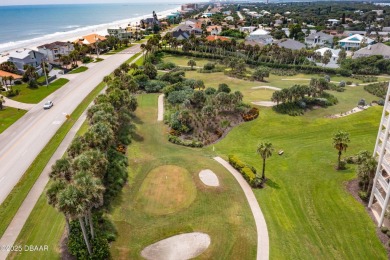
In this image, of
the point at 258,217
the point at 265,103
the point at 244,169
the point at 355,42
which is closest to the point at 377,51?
the point at 355,42

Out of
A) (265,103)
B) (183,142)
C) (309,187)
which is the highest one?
(265,103)

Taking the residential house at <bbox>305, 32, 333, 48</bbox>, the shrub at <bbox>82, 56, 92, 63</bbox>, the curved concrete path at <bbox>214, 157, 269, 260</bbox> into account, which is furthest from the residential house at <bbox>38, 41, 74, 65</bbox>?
the residential house at <bbox>305, 32, 333, 48</bbox>

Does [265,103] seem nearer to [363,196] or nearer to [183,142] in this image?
[183,142]

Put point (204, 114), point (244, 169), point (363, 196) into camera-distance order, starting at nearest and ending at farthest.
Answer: point (363, 196), point (244, 169), point (204, 114)

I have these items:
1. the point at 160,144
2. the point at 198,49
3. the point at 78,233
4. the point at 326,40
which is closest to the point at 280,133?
the point at 160,144

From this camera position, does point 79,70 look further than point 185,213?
Yes

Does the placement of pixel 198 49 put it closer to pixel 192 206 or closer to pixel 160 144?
pixel 160 144

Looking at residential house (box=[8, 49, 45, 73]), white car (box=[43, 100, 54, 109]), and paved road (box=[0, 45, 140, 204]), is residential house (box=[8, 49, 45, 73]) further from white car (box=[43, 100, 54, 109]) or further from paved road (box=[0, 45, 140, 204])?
white car (box=[43, 100, 54, 109])

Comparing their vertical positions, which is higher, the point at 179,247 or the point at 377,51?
the point at 377,51
